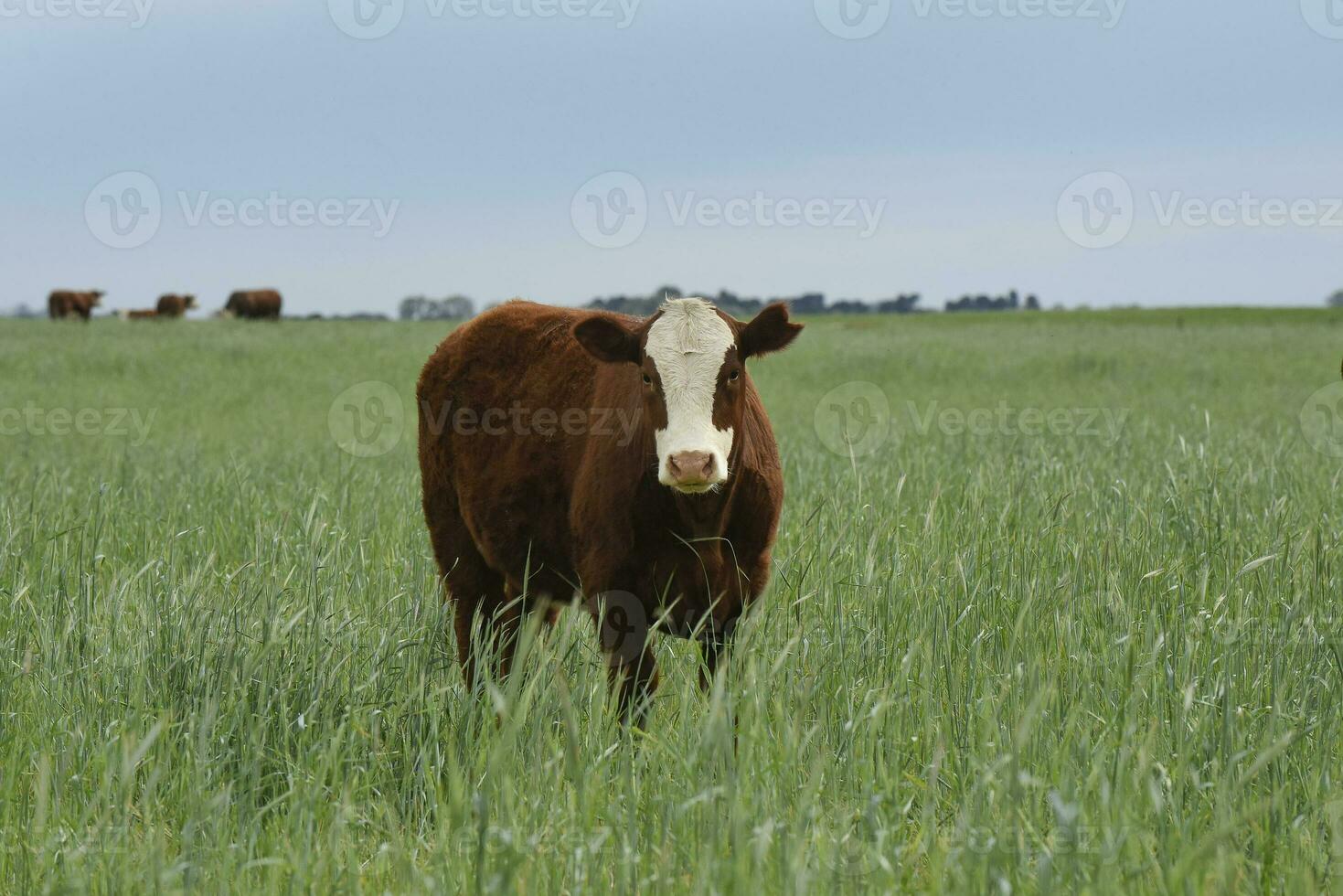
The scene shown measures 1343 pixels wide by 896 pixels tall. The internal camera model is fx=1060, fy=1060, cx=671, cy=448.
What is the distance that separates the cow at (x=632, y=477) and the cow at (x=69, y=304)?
42890mm

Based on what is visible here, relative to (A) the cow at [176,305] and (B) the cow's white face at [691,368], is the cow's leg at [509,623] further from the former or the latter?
(A) the cow at [176,305]

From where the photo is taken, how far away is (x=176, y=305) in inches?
1826

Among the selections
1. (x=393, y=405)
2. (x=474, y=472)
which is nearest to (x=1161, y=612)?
(x=474, y=472)

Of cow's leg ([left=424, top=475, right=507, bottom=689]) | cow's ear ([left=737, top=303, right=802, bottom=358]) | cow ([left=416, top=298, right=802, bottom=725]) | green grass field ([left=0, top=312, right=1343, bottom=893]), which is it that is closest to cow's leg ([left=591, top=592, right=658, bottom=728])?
cow ([left=416, top=298, right=802, bottom=725])

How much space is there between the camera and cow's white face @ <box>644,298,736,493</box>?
3361 millimetres

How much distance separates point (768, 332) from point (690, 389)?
503 millimetres

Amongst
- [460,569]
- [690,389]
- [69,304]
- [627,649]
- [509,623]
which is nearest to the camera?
[690,389]

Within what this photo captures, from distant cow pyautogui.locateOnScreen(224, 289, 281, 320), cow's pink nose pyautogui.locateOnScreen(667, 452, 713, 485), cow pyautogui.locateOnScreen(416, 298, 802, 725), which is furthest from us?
distant cow pyautogui.locateOnScreen(224, 289, 281, 320)

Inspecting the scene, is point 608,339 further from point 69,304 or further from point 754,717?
point 69,304

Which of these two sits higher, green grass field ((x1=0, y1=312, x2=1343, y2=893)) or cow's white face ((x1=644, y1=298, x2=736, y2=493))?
cow's white face ((x1=644, y1=298, x2=736, y2=493))

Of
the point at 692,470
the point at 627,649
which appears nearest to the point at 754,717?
the point at 692,470

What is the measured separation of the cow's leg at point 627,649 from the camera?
3.69 m

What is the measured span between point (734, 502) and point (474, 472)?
1.48 metres

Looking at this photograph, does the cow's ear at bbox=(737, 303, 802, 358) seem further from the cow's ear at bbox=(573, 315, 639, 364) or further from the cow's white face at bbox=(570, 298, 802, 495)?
the cow's ear at bbox=(573, 315, 639, 364)
